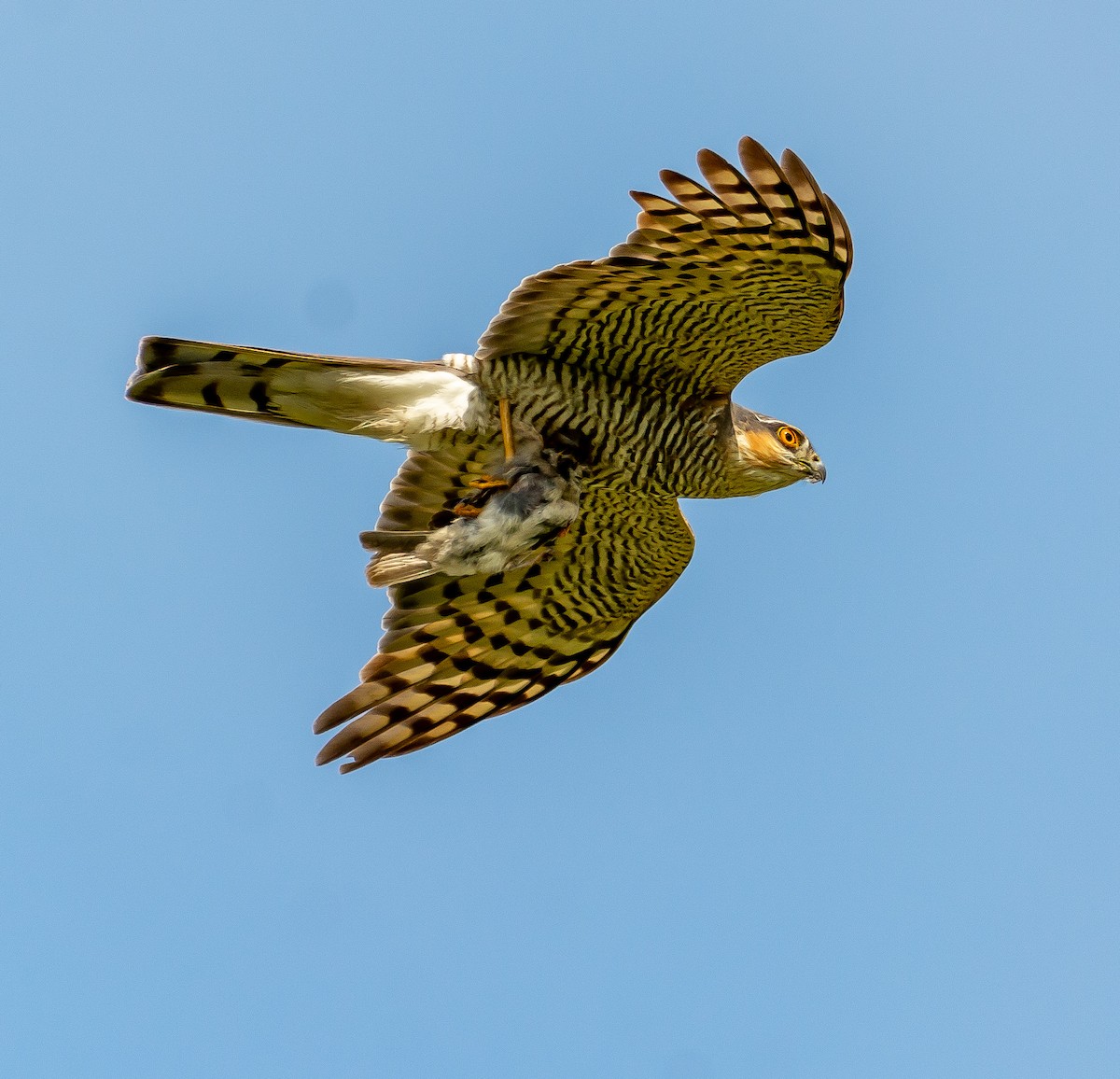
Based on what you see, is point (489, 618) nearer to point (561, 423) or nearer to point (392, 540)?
point (392, 540)

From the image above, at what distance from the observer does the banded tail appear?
7.81 metres

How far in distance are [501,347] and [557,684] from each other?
247 cm

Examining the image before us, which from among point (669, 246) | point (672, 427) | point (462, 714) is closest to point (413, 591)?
point (462, 714)

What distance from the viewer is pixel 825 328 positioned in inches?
310

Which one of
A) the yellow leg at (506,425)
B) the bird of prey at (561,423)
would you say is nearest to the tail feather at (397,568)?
the bird of prey at (561,423)

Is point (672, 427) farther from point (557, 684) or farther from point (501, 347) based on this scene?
point (557, 684)

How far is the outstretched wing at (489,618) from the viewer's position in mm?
8734

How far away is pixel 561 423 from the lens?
27.3 ft

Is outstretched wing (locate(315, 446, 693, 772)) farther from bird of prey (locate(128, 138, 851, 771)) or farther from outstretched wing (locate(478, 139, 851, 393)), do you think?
outstretched wing (locate(478, 139, 851, 393))

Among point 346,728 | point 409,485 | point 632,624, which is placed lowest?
point 346,728

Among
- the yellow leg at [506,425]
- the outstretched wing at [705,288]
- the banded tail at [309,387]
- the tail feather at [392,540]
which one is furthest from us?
the yellow leg at [506,425]

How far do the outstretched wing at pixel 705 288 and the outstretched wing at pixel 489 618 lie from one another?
0.91m

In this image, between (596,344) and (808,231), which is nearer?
(808,231)

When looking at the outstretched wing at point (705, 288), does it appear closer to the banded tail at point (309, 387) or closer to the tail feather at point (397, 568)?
the banded tail at point (309, 387)
